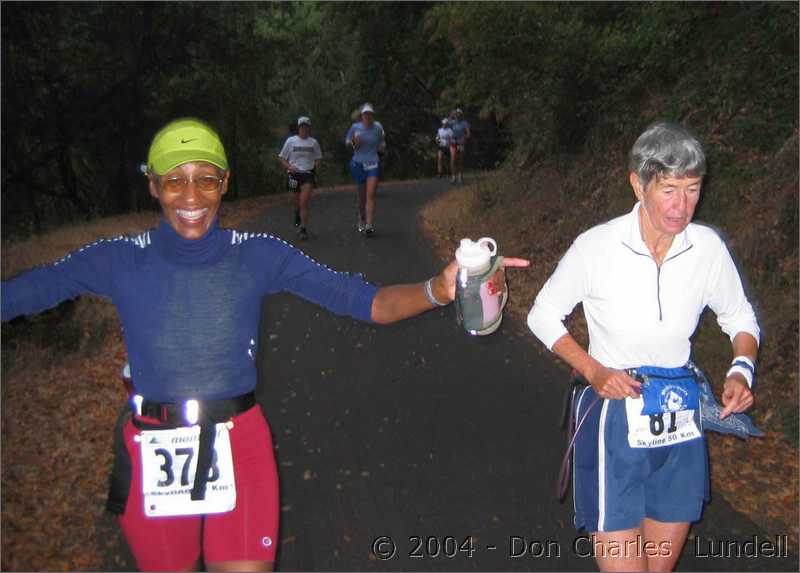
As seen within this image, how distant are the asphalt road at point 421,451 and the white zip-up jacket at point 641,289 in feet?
6.43

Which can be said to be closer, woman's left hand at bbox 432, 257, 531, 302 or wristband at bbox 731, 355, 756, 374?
woman's left hand at bbox 432, 257, 531, 302

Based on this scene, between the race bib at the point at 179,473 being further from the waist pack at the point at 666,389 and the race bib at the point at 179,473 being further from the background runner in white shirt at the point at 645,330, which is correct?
the waist pack at the point at 666,389

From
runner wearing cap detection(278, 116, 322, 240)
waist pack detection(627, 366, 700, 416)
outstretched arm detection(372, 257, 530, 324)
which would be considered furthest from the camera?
runner wearing cap detection(278, 116, 322, 240)

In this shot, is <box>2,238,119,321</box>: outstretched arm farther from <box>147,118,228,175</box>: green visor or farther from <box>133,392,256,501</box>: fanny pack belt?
<box>133,392,256,501</box>: fanny pack belt

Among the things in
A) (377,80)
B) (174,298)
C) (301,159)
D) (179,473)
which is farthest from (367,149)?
(377,80)

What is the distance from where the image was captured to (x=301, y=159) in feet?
49.7

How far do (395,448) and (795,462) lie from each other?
9.82 feet

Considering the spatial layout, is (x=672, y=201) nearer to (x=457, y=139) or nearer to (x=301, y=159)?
(x=301, y=159)

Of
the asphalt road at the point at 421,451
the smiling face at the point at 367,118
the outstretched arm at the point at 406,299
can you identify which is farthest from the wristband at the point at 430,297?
the smiling face at the point at 367,118

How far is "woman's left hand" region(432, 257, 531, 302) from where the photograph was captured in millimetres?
3234

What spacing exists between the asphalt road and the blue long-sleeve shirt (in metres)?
2.24

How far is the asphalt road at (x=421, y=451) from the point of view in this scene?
5203mm

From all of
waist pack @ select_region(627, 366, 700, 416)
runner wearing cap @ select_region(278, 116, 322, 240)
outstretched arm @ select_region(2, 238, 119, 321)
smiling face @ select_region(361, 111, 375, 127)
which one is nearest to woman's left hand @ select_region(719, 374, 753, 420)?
waist pack @ select_region(627, 366, 700, 416)

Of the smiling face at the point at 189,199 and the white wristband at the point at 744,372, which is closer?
the smiling face at the point at 189,199
